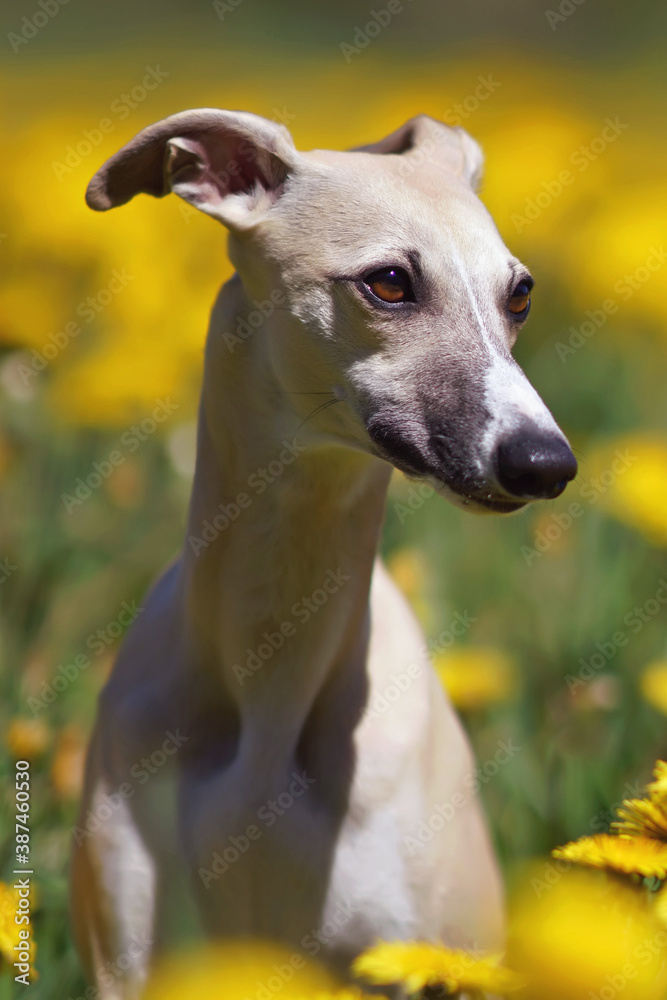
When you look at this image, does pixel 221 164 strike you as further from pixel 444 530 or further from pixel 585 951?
pixel 444 530

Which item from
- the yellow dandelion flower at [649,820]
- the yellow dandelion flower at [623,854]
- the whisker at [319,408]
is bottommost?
the yellow dandelion flower at [623,854]

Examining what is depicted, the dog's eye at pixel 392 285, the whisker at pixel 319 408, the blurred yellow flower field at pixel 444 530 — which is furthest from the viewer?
the blurred yellow flower field at pixel 444 530

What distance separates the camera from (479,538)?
15.4ft

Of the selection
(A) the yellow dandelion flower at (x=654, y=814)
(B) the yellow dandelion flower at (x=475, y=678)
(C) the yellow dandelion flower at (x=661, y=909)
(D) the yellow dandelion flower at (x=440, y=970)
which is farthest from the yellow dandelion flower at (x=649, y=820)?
(B) the yellow dandelion flower at (x=475, y=678)

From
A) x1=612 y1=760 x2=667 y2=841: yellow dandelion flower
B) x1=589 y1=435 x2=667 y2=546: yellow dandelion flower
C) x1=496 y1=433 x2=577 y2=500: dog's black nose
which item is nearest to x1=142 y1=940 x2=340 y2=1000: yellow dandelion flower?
x1=612 y1=760 x2=667 y2=841: yellow dandelion flower

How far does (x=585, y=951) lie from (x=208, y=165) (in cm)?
166

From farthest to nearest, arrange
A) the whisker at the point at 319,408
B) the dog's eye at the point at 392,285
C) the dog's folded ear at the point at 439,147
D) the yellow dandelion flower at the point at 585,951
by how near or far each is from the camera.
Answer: the dog's folded ear at the point at 439,147, the whisker at the point at 319,408, the dog's eye at the point at 392,285, the yellow dandelion flower at the point at 585,951

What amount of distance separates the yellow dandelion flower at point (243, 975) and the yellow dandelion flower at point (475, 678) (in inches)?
54.6

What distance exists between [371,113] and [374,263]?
16.6 ft

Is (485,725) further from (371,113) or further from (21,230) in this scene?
(371,113)

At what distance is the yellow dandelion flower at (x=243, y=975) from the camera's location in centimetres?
173

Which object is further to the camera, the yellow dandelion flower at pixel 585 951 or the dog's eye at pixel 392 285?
the dog's eye at pixel 392 285

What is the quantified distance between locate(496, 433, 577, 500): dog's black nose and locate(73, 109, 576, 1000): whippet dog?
337 millimetres

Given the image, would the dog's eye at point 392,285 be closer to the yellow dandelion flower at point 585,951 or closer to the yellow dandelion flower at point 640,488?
the yellow dandelion flower at point 585,951
